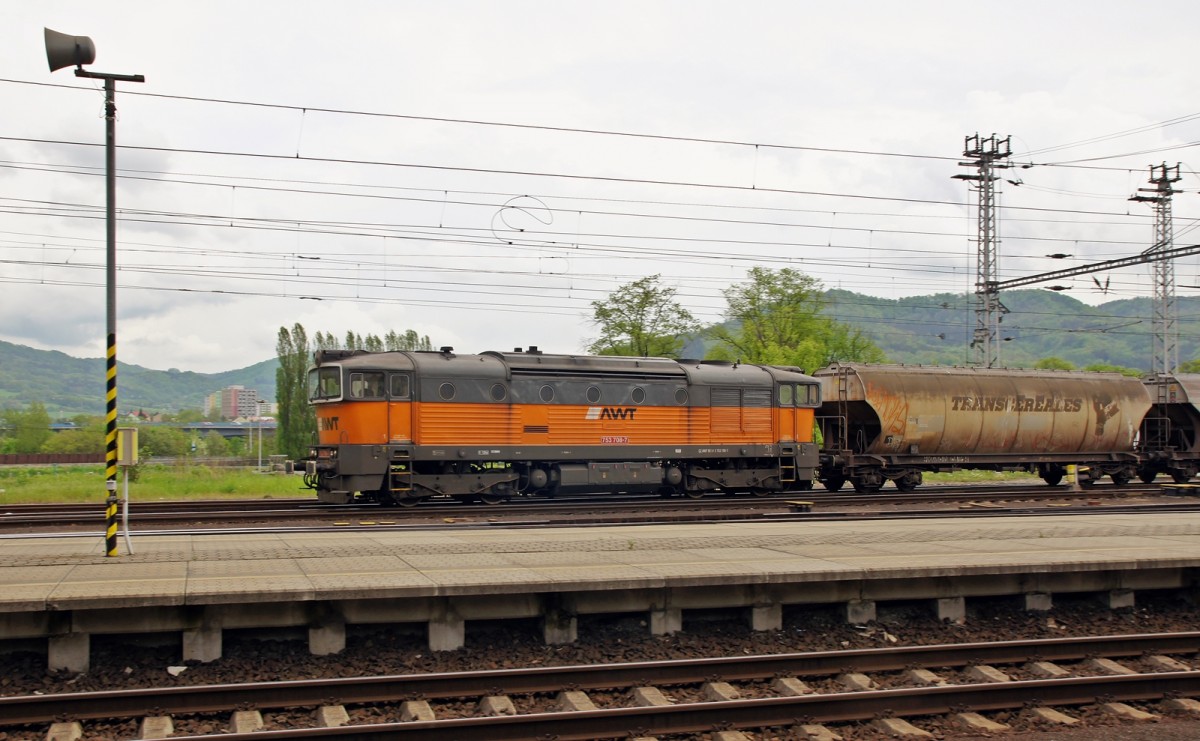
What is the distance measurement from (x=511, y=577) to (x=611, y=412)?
15.2m

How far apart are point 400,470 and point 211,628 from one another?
13.6 meters

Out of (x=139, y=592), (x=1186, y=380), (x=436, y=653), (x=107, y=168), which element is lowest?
(x=436, y=653)

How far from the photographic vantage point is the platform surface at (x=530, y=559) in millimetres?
10805

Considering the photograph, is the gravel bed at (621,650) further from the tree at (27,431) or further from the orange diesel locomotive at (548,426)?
the tree at (27,431)

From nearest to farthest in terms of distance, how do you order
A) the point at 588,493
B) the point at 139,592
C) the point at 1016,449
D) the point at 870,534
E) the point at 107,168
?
1. the point at 139,592
2. the point at 107,168
3. the point at 870,534
4. the point at 588,493
5. the point at 1016,449

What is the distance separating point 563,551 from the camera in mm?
14523

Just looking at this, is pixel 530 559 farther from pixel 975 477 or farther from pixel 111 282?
pixel 975 477

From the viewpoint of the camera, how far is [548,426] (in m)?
26.0

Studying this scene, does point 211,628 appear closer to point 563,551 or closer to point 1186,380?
point 563,551

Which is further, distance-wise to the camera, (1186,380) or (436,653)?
(1186,380)

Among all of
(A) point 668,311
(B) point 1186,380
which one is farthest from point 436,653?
(A) point 668,311

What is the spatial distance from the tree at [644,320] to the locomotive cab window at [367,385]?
2796cm

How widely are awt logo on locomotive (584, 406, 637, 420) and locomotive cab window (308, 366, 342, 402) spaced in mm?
6677

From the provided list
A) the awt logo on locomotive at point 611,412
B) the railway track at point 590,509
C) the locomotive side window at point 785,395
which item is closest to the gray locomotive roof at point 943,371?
the locomotive side window at point 785,395
